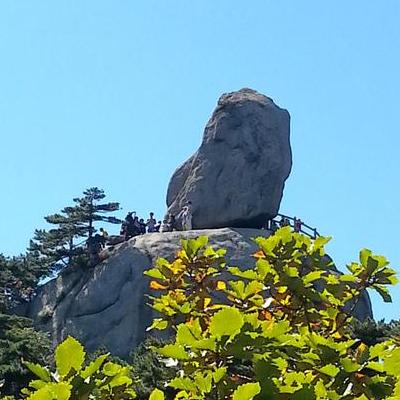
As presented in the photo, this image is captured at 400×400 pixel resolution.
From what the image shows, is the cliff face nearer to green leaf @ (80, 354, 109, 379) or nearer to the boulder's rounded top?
the boulder's rounded top

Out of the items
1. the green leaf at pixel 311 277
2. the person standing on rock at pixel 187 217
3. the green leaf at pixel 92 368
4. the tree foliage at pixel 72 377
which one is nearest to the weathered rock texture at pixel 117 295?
the person standing on rock at pixel 187 217

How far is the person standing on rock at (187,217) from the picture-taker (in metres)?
28.2

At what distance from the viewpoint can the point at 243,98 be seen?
2942cm

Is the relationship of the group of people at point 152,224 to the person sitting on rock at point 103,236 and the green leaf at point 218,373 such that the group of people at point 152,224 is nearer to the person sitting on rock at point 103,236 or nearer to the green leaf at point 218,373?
the person sitting on rock at point 103,236

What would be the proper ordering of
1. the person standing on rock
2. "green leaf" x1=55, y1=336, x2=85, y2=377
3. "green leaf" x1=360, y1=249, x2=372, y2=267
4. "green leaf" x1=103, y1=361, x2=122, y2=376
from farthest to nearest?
the person standing on rock → "green leaf" x1=360, y1=249, x2=372, y2=267 → "green leaf" x1=103, y1=361, x2=122, y2=376 → "green leaf" x1=55, y1=336, x2=85, y2=377

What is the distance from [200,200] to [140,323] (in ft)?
16.3

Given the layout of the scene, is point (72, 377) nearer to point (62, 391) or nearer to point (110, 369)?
point (62, 391)

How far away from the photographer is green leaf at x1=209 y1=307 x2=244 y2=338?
256 cm

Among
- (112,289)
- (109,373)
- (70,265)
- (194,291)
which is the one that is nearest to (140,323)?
(112,289)

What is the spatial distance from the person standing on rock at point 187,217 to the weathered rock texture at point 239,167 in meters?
0.15

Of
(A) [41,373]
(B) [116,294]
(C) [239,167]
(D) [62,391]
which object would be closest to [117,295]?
(B) [116,294]

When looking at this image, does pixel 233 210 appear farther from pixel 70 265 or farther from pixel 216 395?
pixel 216 395

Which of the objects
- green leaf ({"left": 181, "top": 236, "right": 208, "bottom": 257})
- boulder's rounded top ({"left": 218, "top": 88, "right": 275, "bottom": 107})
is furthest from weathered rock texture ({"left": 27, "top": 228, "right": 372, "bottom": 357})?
green leaf ({"left": 181, "top": 236, "right": 208, "bottom": 257})

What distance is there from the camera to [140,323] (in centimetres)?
2528
